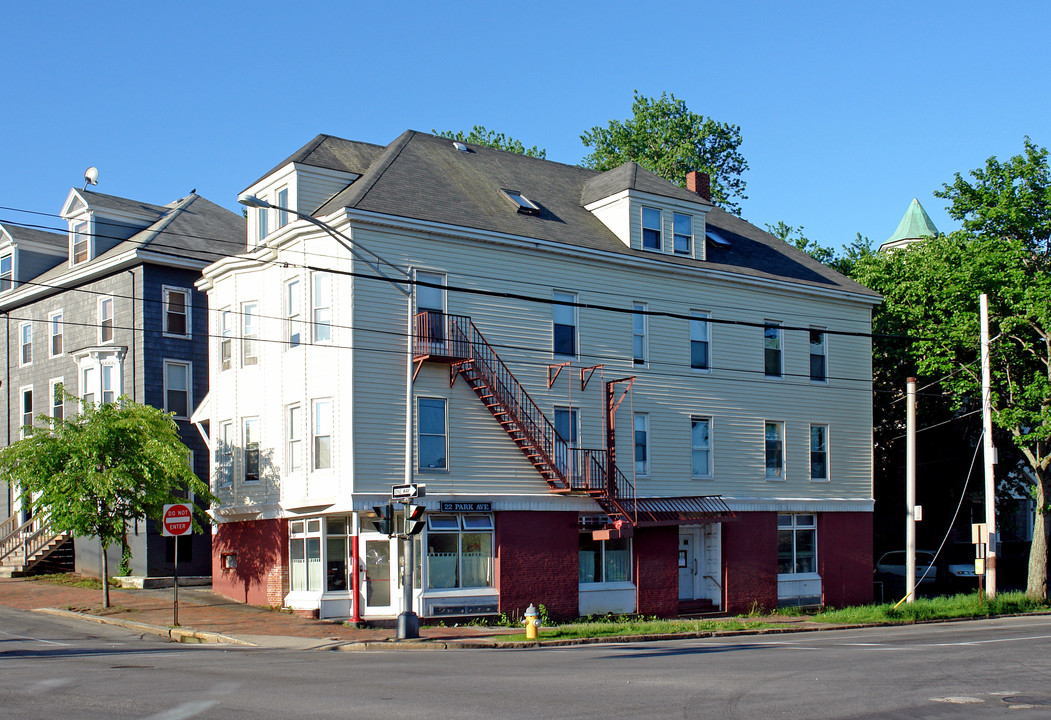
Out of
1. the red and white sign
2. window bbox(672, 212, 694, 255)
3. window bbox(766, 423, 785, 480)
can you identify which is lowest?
the red and white sign

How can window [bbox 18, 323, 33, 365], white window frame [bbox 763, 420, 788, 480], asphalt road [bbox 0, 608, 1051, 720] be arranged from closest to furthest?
asphalt road [bbox 0, 608, 1051, 720], white window frame [bbox 763, 420, 788, 480], window [bbox 18, 323, 33, 365]

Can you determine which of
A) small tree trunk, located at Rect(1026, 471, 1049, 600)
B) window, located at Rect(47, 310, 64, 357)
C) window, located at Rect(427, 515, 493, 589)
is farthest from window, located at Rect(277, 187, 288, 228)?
small tree trunk, located at Rect(1026, 471, 1049, 600)

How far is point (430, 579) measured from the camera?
85.8ft

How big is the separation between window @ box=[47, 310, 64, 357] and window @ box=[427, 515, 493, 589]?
1925cm

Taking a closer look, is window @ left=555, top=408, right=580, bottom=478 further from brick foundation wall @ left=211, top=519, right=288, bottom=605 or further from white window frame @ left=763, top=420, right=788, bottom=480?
brick foundation wall @ left=211, top=519, right=288, bottom=605

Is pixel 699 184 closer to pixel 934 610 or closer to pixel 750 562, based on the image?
pixel 750 562

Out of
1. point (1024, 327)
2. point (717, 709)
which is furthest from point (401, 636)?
point (1024, 327)

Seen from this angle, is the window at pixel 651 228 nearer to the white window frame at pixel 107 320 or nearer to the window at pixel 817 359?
the window at pixel 817 359

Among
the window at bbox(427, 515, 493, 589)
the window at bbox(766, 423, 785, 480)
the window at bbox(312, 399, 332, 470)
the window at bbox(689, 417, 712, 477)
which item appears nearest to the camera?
the window at bbox(427, 515, 493, 589)

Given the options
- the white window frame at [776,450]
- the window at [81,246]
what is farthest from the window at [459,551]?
the window at [81,246]

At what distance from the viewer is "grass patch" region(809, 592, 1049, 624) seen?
95.5 feet

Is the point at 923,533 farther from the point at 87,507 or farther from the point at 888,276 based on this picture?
the point at 87,507

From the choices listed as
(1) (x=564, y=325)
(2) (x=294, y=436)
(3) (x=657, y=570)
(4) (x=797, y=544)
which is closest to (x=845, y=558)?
(4) (x=797, y=544)

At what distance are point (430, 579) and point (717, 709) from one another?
15.3 meters
